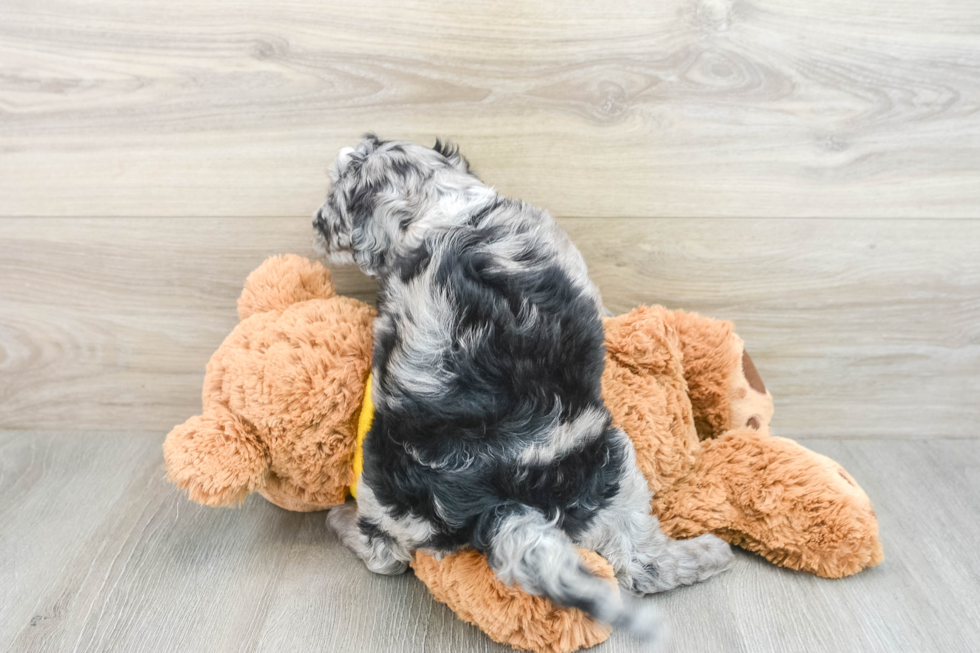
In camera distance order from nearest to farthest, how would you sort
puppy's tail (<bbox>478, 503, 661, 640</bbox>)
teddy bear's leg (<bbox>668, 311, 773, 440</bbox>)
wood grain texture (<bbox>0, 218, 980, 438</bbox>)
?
puppy's tail (<bbox>478, 503, 661, 640</bbox>) → teddy bear's leg (<bbox>668, 311, 773, 440</bbox>) → wood grain texture (<bbox>0, 218, 980, 438</bbox>)

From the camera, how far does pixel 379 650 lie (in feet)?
2.60

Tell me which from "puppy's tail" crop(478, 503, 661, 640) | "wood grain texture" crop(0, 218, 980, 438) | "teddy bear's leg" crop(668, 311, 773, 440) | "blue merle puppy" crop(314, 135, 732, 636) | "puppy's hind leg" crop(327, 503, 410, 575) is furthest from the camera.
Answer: "wood grain texture" crop(0, 218, 980, 438)

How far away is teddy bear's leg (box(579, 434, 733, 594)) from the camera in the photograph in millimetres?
772

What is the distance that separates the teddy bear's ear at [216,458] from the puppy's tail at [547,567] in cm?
31

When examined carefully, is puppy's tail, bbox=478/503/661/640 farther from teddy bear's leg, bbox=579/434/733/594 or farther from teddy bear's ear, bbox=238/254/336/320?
teddy bear's ear, bbox=238/254/336/320

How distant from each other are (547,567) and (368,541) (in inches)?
12.0

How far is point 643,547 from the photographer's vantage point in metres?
0.81

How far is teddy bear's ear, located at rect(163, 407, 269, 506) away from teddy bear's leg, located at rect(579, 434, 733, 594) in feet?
1.37

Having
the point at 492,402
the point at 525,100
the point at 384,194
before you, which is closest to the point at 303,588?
the point at 492,402

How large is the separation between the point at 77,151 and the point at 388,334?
65 centimetres

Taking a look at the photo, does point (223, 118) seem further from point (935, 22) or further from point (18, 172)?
point (935, 22)

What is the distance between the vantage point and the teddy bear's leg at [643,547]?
0.77 meters

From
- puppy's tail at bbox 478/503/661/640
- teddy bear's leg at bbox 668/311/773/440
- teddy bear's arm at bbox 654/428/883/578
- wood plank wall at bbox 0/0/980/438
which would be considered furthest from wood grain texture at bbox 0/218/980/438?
puppy's tail at bbox 478/503/661/640

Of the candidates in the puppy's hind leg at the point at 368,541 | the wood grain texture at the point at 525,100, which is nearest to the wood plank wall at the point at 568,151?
the wood grain texture at the point at 525,100
